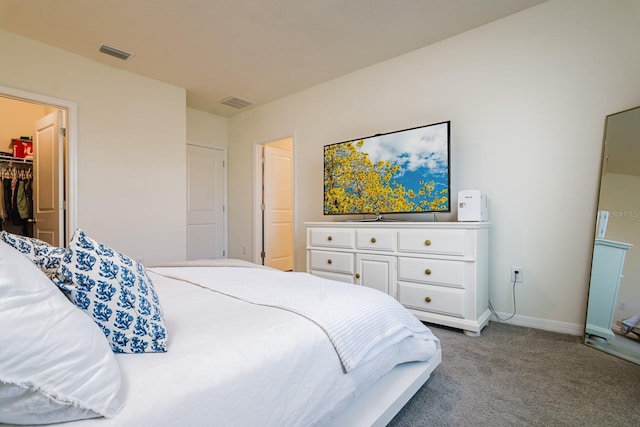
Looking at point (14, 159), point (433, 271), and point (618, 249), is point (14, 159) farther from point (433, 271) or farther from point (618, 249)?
point (618, 249)

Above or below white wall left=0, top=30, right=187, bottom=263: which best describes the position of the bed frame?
below

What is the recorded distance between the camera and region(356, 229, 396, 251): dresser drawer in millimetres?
2662

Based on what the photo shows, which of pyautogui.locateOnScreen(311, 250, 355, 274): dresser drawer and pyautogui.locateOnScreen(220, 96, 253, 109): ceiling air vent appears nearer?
pyautogui.locateOnScreen(311, 250, 355, 274): dresser drawer

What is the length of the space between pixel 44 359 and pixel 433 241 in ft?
7.63

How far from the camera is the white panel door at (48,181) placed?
3145mm

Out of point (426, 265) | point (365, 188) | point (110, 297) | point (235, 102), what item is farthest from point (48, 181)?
point (426, 265)

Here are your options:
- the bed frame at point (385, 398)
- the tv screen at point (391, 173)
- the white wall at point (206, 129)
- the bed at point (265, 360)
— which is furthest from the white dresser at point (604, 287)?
the white wall at point (206, 129)

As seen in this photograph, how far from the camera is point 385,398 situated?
1.21 meters

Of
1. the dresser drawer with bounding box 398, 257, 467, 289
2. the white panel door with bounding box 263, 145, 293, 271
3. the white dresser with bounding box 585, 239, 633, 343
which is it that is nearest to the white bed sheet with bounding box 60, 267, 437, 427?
the dresser drawer with bounding box 398, 257, 467, 289

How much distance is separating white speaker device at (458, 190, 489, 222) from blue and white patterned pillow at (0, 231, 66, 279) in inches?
95.5

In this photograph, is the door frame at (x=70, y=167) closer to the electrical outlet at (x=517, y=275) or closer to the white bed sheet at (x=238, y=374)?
the white bed sheet at (x=238, y=374)

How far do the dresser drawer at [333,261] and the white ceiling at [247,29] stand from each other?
201cm

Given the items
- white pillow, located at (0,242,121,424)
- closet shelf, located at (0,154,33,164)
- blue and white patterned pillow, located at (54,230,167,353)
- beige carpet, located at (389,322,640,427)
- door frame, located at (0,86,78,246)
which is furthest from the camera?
closet shelf, located at (0,154,33,164)

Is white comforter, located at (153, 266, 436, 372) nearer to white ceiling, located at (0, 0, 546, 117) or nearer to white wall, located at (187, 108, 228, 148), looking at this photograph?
white ceiling, located at (0, 0, 546, 117)
